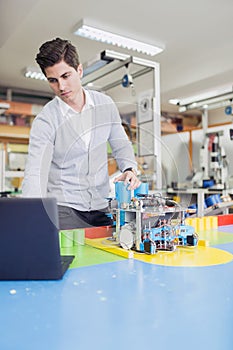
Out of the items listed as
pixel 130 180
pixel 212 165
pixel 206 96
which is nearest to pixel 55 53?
pixel 130 180

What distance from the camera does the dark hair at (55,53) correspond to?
47.4 inches

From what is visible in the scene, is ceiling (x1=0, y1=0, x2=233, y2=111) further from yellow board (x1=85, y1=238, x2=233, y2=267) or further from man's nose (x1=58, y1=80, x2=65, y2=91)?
yellow board (x1=85, y1=238, x2=233, y2=267)

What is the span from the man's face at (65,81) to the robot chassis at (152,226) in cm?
51

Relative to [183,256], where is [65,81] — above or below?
above

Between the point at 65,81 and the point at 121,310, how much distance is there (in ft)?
3.12

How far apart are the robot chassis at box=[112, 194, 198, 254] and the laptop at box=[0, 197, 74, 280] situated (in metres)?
0.29

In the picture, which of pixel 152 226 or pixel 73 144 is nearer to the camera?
pixel 152 226

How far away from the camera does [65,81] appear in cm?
127

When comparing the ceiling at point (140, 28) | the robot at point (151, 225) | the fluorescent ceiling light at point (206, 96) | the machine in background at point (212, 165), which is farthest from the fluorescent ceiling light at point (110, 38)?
the robot at point (151, 225)

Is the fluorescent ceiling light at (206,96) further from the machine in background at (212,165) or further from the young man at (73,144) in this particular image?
the young man at (73,144)

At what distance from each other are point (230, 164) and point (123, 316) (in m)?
4.39

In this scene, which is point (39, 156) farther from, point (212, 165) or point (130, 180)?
point (212, 165)

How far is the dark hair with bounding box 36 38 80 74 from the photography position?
120 cm

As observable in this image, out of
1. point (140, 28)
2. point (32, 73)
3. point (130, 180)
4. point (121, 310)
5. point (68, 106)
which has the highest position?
point (140, 28)
